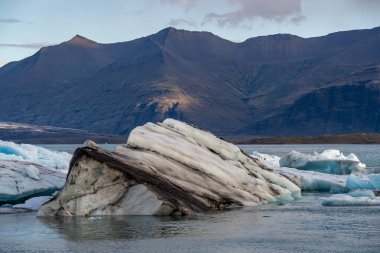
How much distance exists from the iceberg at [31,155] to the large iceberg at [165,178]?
10139mm

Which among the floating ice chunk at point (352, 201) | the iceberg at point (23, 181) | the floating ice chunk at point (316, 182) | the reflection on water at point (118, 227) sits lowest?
the floating ice chunk at point (316, 182)

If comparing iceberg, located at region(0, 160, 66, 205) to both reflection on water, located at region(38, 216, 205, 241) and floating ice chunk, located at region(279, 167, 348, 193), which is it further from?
floating ice chunk, located at region(279, 167, 348, 193)

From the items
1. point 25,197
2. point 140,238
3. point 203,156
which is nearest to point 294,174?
point 203,156

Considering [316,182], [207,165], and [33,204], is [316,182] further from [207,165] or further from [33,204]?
[33,204]

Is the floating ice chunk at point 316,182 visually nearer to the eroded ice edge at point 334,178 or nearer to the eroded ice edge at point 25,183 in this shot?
the eroded ice edge at point 334,178

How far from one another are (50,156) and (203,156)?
63.9ft

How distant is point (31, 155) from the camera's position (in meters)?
47.6

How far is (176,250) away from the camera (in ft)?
68.9

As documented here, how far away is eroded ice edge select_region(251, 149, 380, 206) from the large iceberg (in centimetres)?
349

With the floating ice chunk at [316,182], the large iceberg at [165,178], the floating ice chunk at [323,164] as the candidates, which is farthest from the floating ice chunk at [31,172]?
the floating ice chunk at [323,164]

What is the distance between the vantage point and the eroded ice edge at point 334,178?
33.7 meters

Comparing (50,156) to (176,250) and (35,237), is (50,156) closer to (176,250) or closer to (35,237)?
(35,237)

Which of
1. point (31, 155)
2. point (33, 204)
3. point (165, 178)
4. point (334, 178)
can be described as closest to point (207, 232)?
point (165, 178)

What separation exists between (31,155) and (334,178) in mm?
19790
